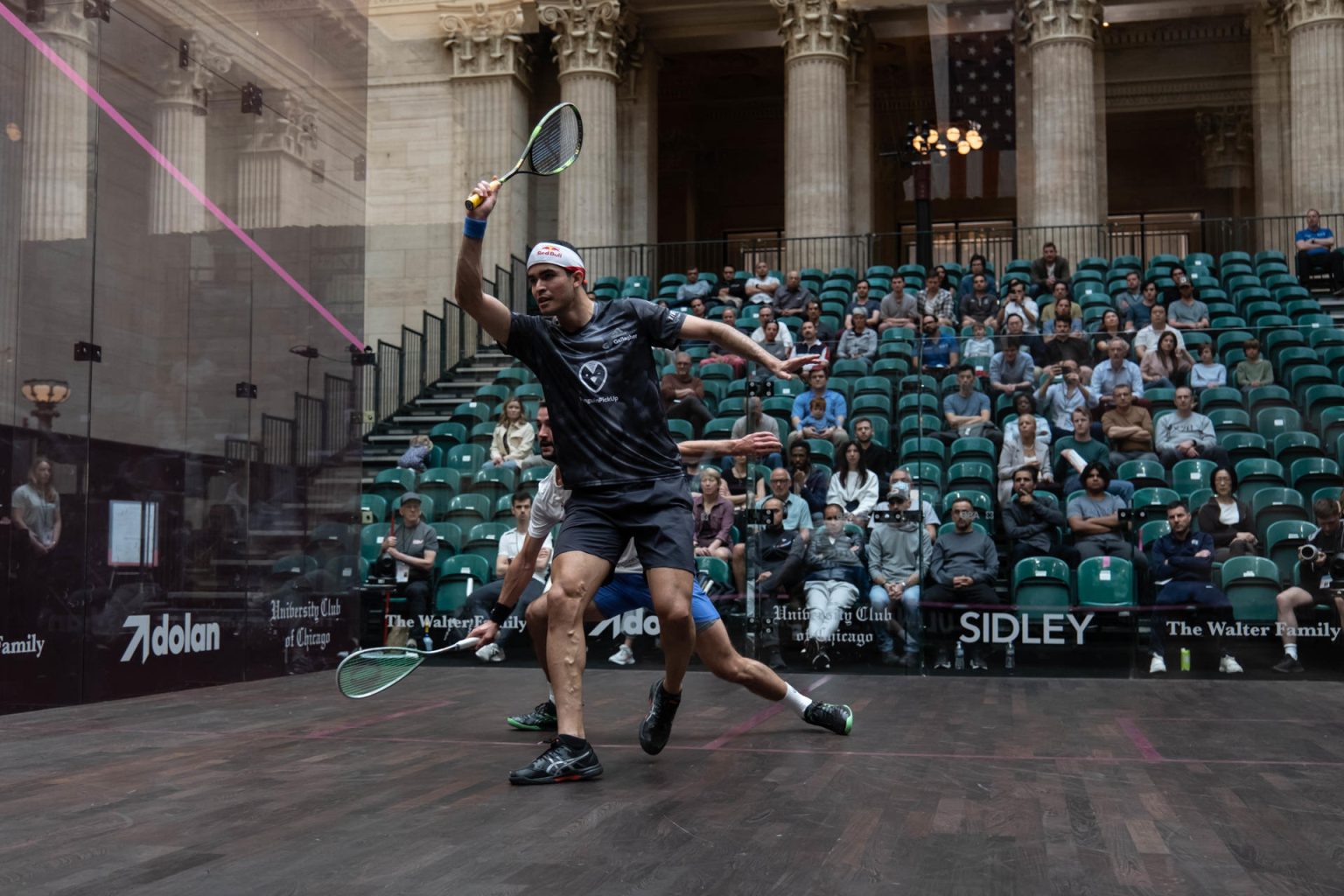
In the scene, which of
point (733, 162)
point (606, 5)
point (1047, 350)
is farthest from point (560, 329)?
point (733, 162)

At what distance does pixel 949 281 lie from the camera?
61.3ft

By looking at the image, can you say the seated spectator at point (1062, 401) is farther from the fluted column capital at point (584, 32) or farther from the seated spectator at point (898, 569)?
the fluted column capital at point (584, 32)

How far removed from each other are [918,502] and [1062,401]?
4.22ft

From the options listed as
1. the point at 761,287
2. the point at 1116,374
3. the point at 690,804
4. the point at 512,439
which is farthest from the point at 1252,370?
the point at 761,287

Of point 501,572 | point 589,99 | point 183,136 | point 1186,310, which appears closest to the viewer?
point 183,136

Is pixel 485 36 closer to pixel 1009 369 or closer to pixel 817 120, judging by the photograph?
pixel 817 120

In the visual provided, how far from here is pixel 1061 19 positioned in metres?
21.1

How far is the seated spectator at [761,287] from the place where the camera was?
59.2 feet

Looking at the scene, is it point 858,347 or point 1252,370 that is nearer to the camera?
point 1252,370

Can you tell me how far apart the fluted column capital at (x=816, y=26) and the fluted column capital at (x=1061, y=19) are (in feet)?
9.71

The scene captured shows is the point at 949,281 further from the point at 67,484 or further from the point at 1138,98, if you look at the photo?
the point at 67,484

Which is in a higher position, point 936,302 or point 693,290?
point 693,290

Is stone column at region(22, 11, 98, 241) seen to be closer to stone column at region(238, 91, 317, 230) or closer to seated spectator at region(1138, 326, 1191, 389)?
stone column at region(238, 91, 317, 230)

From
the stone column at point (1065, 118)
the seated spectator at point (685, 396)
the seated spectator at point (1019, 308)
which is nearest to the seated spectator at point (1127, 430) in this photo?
the seated spectator at point (685, 396)
